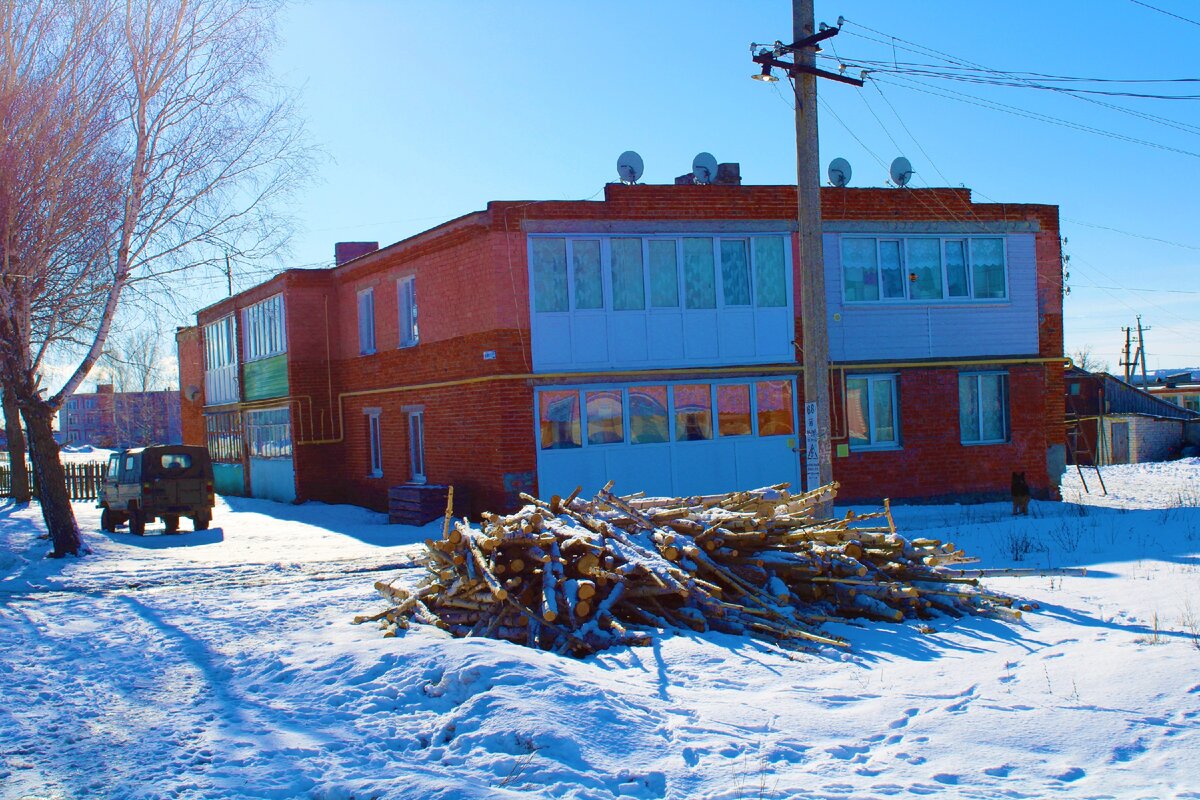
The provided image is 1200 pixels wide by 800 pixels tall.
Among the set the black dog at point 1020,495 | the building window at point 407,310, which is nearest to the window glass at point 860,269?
the black dog at point 1020,495

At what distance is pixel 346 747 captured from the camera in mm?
5781

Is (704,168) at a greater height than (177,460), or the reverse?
(704,168)

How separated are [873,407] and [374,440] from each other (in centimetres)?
1117

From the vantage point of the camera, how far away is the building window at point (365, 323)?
24.3 m

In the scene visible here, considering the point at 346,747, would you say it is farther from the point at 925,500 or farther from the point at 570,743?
the point at 925,500

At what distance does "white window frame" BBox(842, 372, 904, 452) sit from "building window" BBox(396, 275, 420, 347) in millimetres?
8976

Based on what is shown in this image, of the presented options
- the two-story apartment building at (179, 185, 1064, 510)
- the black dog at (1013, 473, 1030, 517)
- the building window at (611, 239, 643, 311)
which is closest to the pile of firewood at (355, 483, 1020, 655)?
the two-story apartment building at (179, 185, 1064, 510)

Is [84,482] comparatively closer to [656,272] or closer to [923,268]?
[656,272]

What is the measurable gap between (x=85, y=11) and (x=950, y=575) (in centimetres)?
1486

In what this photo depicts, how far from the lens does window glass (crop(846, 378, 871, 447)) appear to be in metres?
20.7

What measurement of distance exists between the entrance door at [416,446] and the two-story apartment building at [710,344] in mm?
43

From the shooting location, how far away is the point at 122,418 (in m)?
98.6

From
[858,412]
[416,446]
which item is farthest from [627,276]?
[416,446]

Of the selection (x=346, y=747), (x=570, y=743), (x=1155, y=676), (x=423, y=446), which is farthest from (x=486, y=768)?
(x=423, y=446)
